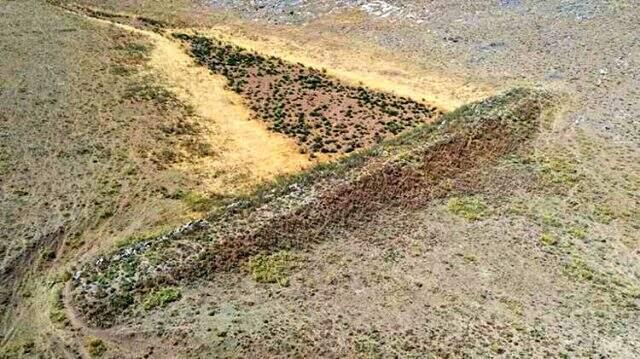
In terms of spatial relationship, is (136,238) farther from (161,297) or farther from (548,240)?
(548,240)

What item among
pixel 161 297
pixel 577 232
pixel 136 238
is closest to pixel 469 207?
pixel 577 232

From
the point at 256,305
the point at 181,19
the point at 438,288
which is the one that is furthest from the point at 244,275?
the point at 181,19

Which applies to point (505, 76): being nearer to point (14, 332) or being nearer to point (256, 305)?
point (256, 305)

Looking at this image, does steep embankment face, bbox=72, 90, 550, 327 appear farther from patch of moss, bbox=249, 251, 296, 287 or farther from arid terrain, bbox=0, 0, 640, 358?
patch of moss, bbox=249, 251, 296, 287

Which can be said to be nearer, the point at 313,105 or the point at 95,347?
the point at 95,347

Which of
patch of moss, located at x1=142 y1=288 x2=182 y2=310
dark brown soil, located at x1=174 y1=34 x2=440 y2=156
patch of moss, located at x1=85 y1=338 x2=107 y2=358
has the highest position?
dark brown soil, located at x1=174 y1=34 x2=440 y2=156

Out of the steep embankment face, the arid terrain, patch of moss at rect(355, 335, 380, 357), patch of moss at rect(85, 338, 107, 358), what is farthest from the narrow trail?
patch of moss at rect(355, 335, 380, 357)
